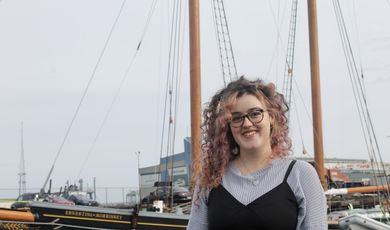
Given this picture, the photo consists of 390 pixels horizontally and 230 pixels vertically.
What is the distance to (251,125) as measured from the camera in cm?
224

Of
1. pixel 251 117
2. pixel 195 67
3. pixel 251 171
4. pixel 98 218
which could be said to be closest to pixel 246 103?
pixel 251 117

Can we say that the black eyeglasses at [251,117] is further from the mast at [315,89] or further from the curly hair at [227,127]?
the mast at [315,89]

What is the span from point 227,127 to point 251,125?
13 cm

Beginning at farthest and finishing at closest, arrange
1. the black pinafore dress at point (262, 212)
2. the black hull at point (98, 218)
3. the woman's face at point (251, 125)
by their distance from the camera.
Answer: the black hull at point (98, 218), the woman's face at point (251, 125), the black pinafore dress at point (262, 212)

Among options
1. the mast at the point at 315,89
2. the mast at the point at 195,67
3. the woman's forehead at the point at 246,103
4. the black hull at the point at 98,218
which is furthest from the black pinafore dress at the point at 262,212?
the mast at the point at 315,89

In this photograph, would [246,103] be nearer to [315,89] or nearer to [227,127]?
[227,127]

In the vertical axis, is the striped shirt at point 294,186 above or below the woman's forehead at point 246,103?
below

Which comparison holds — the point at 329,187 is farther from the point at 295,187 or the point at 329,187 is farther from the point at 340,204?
the point at 295,187

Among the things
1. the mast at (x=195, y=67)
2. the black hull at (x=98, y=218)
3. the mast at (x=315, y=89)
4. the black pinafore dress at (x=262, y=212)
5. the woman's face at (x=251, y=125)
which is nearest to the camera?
the black pinafore dress at (x=262, y=212)

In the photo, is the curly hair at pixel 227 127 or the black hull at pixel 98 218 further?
the black hull at pixel 98 218

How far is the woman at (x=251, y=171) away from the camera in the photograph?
2.09 meters

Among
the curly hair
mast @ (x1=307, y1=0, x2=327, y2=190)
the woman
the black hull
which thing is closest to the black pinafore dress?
the woman

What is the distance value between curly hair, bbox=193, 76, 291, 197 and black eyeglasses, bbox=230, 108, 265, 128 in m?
0.03

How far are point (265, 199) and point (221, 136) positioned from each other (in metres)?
0.38
